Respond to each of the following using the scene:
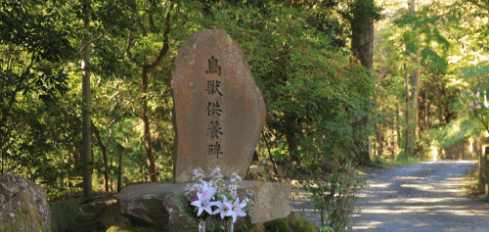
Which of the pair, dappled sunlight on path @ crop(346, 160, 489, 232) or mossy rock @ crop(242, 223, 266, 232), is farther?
dappled sunlight on path @ crop(346, 160, 489, 232)

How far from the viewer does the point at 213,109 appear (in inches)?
229

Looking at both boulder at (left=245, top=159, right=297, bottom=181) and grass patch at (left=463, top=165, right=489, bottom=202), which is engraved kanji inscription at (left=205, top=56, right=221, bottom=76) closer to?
boulder at (left=245, top=159, right=297, bottom=181)

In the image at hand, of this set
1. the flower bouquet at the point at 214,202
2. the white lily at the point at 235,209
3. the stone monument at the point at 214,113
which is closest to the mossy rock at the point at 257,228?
the stone monument at the point at 214,113

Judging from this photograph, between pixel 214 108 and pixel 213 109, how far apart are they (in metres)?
0.02

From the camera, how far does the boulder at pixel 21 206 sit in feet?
13.3

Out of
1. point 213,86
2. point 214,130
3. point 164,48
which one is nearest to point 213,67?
point 213,86

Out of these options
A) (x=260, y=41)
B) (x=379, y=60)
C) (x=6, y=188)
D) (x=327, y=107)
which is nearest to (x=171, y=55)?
(x=260, y=41)

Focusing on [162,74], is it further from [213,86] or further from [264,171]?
[213,86]

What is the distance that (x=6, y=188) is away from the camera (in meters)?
4.24

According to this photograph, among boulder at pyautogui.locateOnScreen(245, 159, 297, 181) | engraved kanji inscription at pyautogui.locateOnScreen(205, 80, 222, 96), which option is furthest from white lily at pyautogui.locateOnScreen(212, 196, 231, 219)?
boulder at pyautogui.locateOnScreen(245, 159, 297, 181)

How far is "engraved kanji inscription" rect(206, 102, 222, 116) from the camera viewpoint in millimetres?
5820

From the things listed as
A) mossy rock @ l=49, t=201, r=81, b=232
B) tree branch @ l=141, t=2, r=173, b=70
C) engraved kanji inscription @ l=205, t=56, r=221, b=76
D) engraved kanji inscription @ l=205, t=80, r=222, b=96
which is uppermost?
tree branch @ l=141, t=2, r=173, b=70

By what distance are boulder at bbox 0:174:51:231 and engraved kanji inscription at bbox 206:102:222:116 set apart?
2.37m

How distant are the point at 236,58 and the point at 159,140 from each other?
5.48 m
